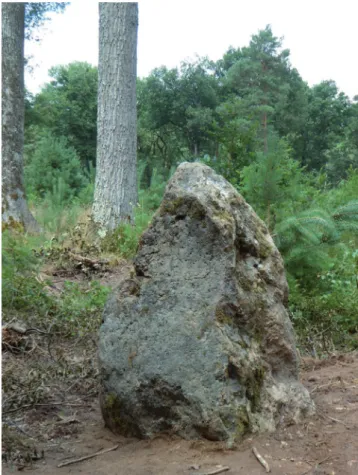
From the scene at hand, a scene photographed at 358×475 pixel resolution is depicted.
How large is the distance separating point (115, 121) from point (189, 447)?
6848 mm

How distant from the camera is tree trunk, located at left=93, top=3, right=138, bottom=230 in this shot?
862 centimetres

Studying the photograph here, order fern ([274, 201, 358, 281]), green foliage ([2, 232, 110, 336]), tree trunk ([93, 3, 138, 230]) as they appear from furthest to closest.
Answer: tree trunk ([93, 3, 138, 230]), fern ([274, 201, 358, 281]), green foliage ([2, 232, 110, 336])

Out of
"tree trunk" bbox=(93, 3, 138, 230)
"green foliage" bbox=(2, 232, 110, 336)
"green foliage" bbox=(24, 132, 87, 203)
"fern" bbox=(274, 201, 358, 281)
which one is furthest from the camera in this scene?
"green foliage" bbox=(24, 132, 87, 203)

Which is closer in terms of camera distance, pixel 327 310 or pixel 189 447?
pixel 189 447

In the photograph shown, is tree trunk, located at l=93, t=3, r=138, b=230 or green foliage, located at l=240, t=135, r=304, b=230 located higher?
tree trunk, located at l=93, t=3, r=138, b=230

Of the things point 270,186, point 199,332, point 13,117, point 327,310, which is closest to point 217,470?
point 199,332

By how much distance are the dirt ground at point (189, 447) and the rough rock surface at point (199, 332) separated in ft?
0.30

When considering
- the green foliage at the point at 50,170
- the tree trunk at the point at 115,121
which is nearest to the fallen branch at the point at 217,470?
the tree trunk at the point at 115,121

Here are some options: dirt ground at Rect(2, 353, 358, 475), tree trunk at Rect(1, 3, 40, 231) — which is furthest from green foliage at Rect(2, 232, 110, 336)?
tree trunk at Rect(1, 3, 40, 231)

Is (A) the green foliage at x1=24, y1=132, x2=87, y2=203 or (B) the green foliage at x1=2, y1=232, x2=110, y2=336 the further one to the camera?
(A) the green foliage at x1=24, y1=132, x2=87, y2=203

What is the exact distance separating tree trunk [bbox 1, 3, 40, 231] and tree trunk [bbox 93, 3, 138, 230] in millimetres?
1456

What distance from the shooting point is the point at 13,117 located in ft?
30.4

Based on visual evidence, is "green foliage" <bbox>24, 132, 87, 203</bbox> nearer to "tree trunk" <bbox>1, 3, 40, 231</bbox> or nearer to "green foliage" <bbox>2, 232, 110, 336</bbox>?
"tree trunk" <bbox>1, 3, 40, 231</bbox>

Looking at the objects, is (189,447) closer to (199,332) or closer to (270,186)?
(199,332)
